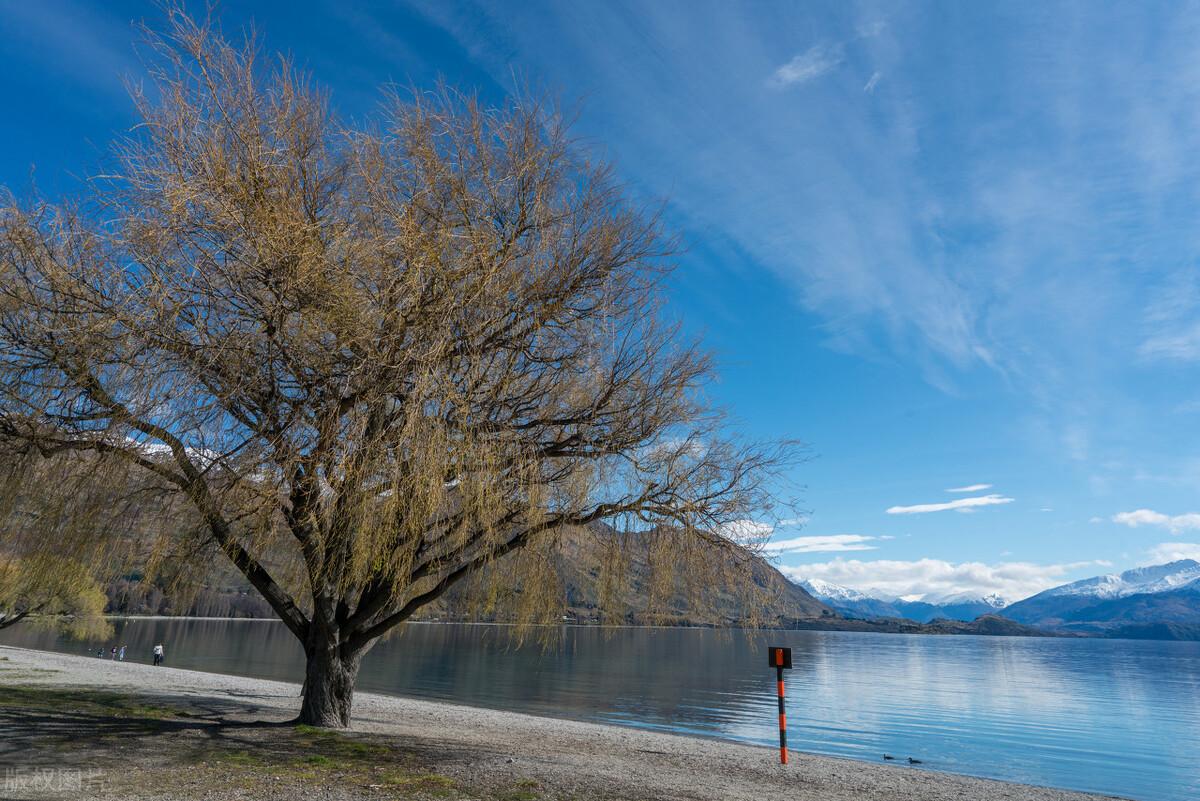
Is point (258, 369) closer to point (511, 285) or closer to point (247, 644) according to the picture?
point (511, 285)

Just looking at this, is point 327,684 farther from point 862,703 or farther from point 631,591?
point 862,703

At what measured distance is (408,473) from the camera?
7.56m

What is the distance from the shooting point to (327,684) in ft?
36.7

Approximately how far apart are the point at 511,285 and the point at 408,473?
2.57 metres

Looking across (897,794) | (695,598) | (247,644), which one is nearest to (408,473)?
(695,598)

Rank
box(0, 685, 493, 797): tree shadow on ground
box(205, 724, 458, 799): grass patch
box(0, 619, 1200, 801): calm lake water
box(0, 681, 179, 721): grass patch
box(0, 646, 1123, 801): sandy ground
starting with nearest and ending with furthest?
box(0, 646, 1123, 801): sandy ground → box(205, 724, 458, 799): grass patch → box(0, 685, 493, 797): tree shadow on ground → box(0, 681, 179, 721): grass patch → box(0, 619, 1200, 801): calm lake water

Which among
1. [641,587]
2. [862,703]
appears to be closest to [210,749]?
[641,587]

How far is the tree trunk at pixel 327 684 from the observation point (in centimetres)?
1105

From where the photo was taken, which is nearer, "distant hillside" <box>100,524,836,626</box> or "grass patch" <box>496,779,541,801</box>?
"grass patch" <box>496,779,541,801</box>

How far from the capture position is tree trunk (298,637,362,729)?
11047 mm

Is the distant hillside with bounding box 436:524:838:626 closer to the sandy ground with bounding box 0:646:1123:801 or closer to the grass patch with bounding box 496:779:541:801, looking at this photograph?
the sandy ground with bounding box 0:646:1123:801

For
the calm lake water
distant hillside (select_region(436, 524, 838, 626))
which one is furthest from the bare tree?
the calm lake water

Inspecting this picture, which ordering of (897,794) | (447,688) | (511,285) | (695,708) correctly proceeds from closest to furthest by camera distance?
(511,285) < (897,794) < (695,708) < (447,688)

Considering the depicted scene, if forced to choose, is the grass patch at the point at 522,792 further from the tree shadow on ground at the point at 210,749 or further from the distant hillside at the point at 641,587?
the distant hillside at the point at 641,587
